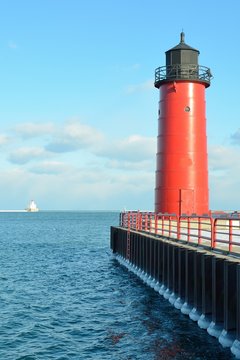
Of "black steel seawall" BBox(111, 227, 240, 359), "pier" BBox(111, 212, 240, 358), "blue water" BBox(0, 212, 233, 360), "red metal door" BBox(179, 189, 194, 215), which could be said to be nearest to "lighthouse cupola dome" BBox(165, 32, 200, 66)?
"red metal door" BBox(179, 189, 194, 215)

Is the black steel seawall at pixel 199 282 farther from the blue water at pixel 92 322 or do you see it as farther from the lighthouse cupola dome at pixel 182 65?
the lighthouse cupola dome at pixel 182 65

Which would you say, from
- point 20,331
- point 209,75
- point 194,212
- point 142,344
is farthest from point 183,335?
point 209,75

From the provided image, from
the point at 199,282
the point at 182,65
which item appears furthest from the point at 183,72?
the point at 199,282

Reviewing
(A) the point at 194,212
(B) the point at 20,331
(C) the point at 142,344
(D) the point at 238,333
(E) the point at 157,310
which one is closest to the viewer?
(D) the point at 238,333

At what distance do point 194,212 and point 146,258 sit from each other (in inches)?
277

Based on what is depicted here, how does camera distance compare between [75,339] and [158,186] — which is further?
[158,186]

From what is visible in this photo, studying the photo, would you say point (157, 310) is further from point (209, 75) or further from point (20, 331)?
point (209, 75)

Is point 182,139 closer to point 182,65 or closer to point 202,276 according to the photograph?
point 182,65

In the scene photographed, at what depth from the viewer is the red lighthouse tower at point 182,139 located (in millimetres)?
30141

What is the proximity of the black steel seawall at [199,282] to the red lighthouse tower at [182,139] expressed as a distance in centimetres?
628

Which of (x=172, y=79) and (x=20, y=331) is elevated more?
(x=172, y=79)

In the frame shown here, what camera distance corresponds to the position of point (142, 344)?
14.2m

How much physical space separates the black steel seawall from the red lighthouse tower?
20.6ft

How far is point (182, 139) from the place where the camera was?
30.3 metres
